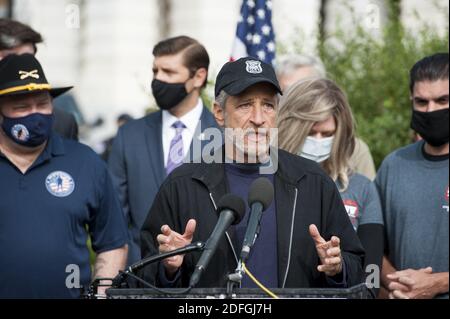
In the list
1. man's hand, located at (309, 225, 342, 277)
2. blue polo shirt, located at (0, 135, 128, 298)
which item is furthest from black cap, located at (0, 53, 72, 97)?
man's hand, located at (309, 225, 342, 277)

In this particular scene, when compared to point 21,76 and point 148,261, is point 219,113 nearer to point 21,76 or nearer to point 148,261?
point 148,261

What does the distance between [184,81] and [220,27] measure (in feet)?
84.2

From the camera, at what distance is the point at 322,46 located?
454 inches

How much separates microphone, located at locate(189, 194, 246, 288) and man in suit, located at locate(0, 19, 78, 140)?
3939 millimetres

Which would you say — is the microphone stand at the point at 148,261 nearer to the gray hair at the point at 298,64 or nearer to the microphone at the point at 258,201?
the microphone at the point at 258,201

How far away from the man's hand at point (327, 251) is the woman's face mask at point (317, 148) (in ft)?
6.47

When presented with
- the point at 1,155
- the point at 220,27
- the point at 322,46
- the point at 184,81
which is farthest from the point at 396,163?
the point at 220,27

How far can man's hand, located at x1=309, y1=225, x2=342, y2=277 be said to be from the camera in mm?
4422

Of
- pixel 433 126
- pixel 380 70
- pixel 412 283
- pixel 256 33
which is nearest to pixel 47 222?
pixel 412 283

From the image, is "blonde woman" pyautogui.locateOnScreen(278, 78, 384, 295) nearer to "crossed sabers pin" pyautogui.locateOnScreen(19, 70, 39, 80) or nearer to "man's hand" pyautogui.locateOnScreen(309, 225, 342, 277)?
"crossed sabers pin" pyautogui.locateOnScreen(19, 70, 39, 80)

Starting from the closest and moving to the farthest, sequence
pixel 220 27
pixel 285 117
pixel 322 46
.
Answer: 1. pixel 285 117
2. pixel 322 46
3. pixel 220 27

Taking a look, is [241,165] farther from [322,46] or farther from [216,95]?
[322,46]

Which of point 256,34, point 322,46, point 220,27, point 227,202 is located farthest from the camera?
point 220,27
